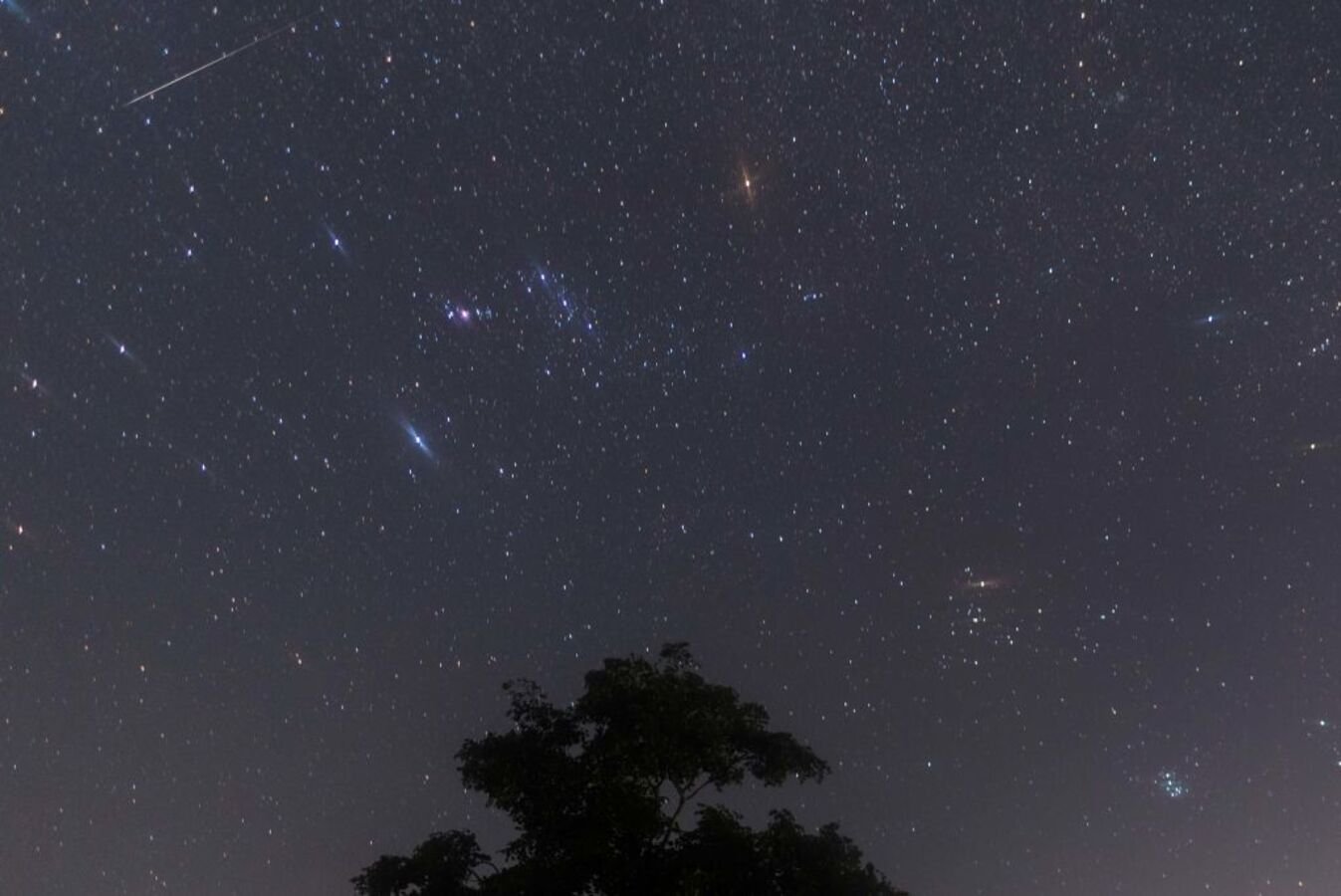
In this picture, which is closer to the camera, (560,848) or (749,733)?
(560,848)

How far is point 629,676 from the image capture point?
13.3 m

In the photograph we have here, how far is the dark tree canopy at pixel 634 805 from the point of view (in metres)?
12.2

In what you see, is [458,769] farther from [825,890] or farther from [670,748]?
[825,890]

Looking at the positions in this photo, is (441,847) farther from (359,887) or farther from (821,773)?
(821,773)

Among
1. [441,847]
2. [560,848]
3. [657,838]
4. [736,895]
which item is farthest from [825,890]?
[441,847]

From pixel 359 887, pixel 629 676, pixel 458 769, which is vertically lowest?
pixel 359 887

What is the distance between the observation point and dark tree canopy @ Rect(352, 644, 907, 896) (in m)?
12.2

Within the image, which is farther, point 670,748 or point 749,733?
point 749,733

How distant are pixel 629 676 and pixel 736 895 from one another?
257 centimetres

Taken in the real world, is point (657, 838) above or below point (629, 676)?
below

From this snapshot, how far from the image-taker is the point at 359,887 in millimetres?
13250

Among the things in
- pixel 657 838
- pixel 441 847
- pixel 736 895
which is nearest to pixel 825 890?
pixel 736 895

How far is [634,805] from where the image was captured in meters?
12.3

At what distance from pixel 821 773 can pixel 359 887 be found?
17.8 feet
